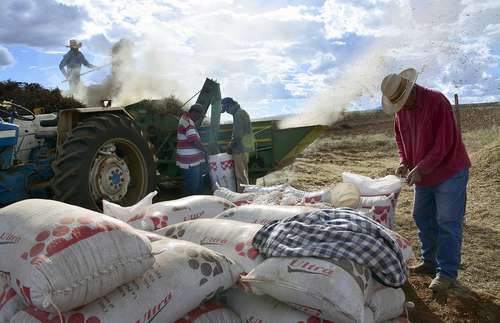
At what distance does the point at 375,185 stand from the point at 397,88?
2.59 feet

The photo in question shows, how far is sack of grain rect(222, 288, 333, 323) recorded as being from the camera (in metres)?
2.31

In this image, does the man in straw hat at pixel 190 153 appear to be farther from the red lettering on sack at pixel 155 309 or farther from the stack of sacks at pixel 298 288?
the red lettering on sack at pixel 155 309

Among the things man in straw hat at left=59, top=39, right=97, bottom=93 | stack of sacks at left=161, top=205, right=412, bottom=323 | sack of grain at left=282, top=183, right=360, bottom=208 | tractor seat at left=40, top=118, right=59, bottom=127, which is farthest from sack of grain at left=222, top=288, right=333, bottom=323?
man in straw hat at left=59, top=39, right=97, bottom=93

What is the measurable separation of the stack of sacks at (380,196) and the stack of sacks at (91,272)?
1.62 metres

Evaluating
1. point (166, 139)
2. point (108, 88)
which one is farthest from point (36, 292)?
point (108, 88)

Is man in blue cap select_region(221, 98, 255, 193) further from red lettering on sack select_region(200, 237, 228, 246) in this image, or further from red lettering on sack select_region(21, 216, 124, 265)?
red lettering on sack select_region(21, 216, 124, 265)

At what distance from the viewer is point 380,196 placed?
3.77 meters

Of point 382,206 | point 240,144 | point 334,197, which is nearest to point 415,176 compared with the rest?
point 382,206

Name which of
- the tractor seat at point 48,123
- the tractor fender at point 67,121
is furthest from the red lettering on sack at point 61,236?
the tractor seat at point 48,123

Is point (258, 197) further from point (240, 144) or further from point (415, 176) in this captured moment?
point (240, 144)

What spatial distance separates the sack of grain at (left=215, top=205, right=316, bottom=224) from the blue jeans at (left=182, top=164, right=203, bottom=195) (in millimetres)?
3034

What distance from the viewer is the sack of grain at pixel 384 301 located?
2.47 meters

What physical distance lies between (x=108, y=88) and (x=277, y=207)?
855 cm

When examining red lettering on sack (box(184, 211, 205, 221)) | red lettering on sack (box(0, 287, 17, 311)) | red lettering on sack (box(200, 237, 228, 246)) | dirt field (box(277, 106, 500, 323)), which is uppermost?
red lettering on sack (box(200, 237, 228, 246))
